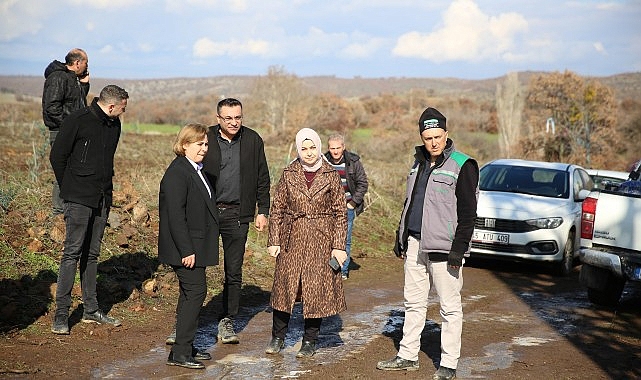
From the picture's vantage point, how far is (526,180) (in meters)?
13.9

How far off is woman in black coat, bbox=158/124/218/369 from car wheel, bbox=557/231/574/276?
303 inches

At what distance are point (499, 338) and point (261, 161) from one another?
3.18 metres

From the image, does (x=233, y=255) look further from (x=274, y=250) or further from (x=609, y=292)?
(x=609, y=292)

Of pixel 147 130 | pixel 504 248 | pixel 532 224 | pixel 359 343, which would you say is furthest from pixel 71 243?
pixel 147 130

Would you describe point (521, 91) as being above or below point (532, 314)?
above

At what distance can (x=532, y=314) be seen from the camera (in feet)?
31.7

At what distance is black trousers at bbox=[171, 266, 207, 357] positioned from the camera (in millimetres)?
6602

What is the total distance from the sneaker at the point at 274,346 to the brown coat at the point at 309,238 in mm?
391

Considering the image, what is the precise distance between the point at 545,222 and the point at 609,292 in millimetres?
2721

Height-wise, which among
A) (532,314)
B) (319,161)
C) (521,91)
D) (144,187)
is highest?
(521,91)

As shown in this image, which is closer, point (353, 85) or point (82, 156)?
point (82, 156)

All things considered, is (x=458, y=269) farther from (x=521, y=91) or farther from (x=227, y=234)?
(x=521, y=91)

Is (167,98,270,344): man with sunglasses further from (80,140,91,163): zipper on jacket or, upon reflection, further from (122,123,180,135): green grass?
(122,123,180,135): green grass

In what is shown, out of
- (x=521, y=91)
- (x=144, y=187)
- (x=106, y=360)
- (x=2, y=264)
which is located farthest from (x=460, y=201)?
(x=521, y=91)
